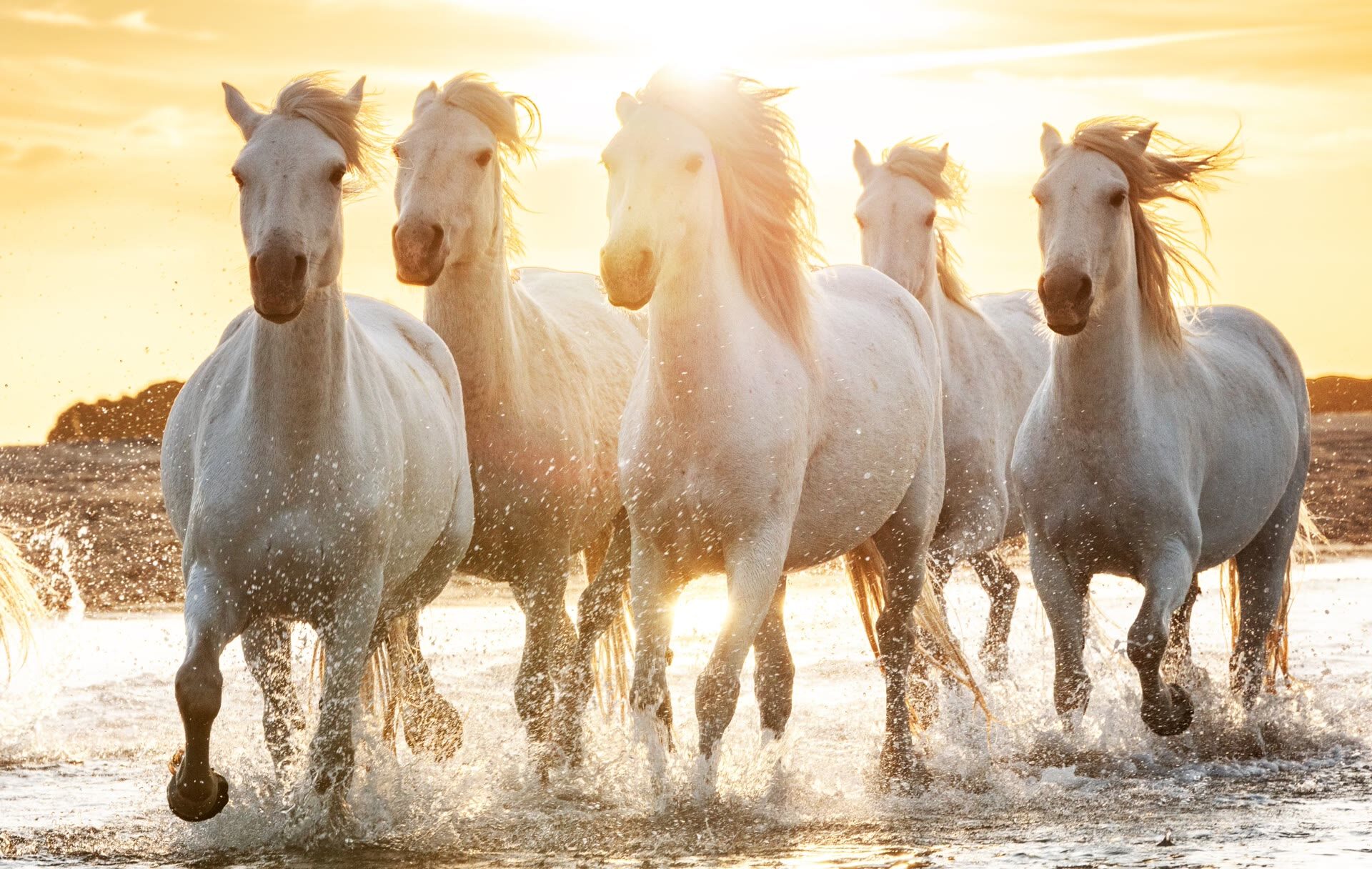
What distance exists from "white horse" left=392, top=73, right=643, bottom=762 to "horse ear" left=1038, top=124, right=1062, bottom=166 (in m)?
2.06

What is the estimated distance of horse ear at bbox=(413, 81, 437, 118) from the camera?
21.5ft

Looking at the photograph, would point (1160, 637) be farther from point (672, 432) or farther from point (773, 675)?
point (672, 432)

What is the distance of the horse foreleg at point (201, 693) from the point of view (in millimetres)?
4645

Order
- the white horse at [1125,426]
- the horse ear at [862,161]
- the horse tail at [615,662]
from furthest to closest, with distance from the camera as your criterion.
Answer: the horse ear at [862,161] < the horse tail at [615,662] < the white horse at [1125,426]

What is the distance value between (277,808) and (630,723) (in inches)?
43.5

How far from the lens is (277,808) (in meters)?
5.04

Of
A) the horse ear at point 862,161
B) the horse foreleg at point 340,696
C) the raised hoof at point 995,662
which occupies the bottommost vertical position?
the raised hoof at point 995,662

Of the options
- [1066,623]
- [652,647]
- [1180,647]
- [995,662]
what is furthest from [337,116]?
[995,662]

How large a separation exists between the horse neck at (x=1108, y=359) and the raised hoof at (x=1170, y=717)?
110 centimetres

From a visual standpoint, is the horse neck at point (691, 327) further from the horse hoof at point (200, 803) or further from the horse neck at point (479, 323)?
→ the horse hoof at point (200, 803)

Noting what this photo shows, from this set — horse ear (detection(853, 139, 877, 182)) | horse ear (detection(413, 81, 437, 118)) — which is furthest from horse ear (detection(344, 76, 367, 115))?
horse ear (detection(853, 139, 877, 182))

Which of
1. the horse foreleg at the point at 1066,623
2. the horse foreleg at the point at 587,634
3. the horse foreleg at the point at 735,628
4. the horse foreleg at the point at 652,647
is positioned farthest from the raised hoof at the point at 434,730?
the horse foreleg at the point at 1066,623

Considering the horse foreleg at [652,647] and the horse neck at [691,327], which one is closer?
the horse foreleg at [652,647]

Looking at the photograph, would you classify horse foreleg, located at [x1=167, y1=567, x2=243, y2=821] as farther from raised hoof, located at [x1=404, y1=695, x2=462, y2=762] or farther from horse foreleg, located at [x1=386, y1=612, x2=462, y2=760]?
raised hoof, located at [x1=404, y1=695, x2=462, y2=762]
